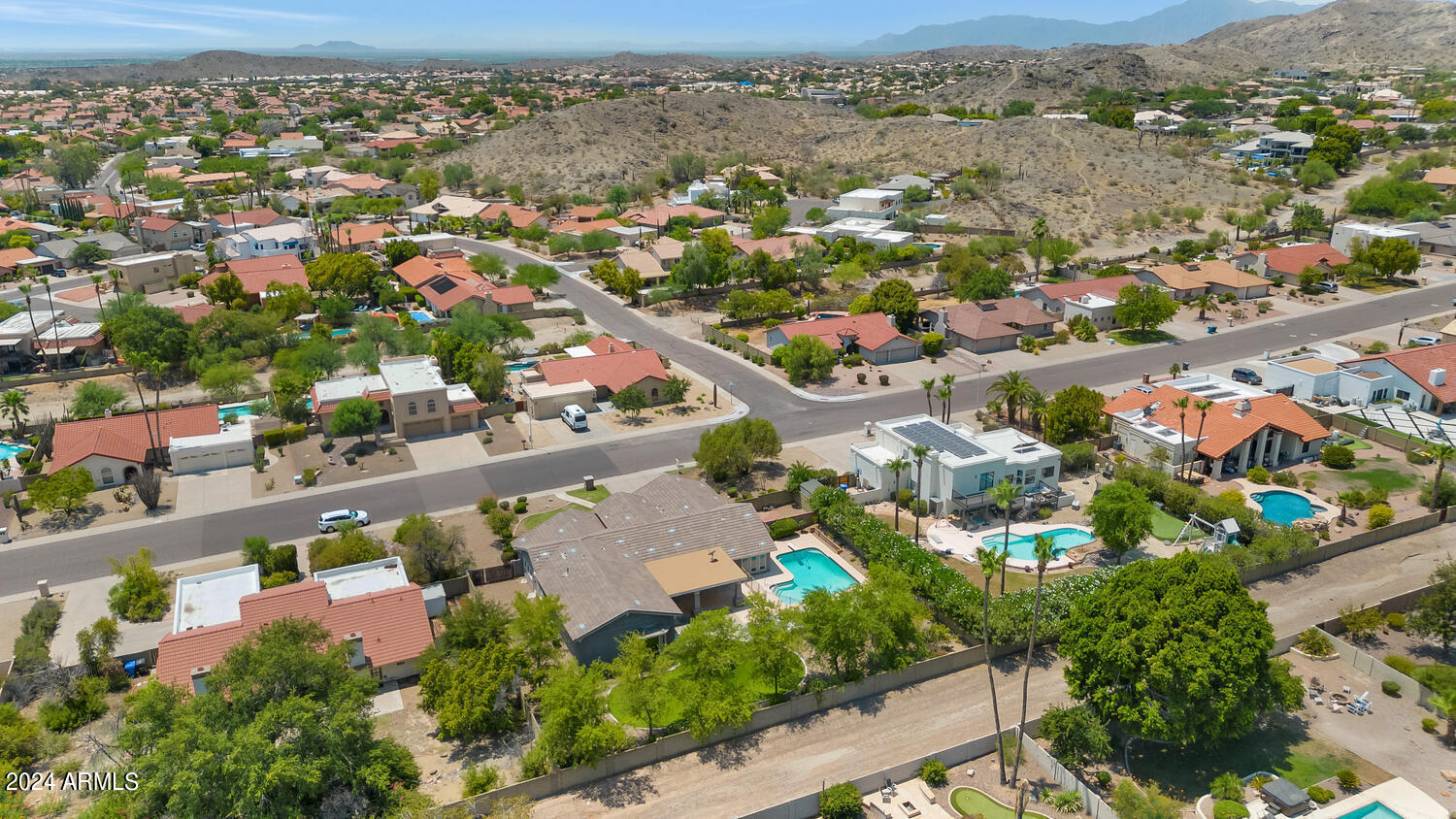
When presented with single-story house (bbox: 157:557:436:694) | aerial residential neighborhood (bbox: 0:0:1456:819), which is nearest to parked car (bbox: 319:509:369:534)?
aerial residential neighborhood (bbox: 0:0:1456:819)

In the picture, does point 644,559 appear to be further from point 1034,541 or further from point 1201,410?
point 1201,410

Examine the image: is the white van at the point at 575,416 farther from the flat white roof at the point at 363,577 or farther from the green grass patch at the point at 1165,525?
the green grass patch at the point at 1165,525

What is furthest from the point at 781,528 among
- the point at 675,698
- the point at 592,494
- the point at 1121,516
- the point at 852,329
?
the point at 852,329

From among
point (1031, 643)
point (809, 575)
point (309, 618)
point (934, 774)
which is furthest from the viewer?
point (809, 575)

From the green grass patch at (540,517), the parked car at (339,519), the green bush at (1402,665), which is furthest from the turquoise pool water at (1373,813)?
the parked car at (339,519)

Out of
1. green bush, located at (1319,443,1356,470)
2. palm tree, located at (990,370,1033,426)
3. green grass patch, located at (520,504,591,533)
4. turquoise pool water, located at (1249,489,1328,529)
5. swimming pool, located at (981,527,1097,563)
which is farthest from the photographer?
palm tree, located at (990,370,1033,426)

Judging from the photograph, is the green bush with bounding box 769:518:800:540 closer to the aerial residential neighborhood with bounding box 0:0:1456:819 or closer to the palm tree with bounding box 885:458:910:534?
the aerial residential neighborhood with bounding box 0:0:1456:819

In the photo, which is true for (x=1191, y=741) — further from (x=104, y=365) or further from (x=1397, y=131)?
(x=1397, y=131)
